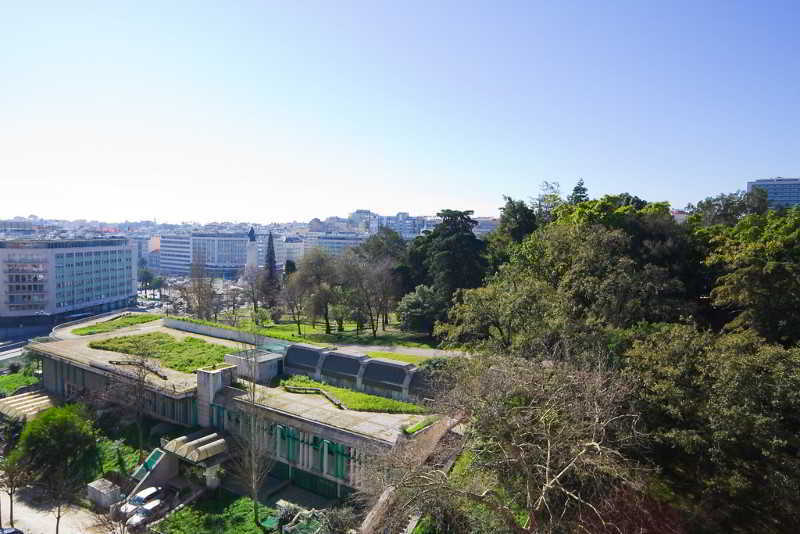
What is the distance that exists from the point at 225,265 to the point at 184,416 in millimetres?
105718

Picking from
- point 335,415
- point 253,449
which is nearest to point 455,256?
point 335,415

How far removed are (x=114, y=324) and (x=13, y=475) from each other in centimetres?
1847

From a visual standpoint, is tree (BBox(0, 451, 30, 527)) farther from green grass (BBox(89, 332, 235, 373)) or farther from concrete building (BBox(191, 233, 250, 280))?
concrete building (BBox(191, 233, 250, 280))

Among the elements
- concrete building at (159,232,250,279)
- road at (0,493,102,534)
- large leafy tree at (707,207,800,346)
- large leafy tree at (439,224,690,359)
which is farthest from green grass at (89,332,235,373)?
concrete building at (159,232,250,279)

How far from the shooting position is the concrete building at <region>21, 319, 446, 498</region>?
18594 mm

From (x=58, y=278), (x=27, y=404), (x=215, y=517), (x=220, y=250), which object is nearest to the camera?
(x=215, y=517)

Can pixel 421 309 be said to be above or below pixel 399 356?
above

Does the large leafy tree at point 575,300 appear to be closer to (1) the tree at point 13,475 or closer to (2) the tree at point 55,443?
(2) the tree at point 55,443

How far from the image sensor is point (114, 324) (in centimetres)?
3650

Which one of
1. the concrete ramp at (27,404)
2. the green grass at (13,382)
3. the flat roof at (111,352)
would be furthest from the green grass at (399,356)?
the green grass at (13,382)

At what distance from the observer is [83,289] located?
7100 cm

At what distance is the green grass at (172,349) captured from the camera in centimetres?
2678

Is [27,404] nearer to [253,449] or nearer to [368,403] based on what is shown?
[253,449]

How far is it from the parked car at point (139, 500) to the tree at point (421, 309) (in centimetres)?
1620
